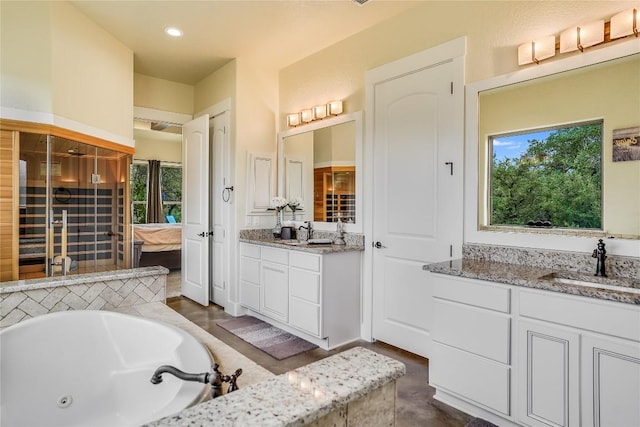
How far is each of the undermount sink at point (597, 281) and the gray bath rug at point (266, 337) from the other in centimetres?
196

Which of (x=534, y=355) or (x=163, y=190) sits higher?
(x=163, y=190)

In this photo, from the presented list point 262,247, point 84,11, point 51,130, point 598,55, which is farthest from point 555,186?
point 84,11

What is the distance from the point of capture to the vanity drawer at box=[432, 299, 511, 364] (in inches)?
74.9

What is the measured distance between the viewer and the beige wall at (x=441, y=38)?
2.17 meters

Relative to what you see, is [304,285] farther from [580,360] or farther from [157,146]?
[157,146]

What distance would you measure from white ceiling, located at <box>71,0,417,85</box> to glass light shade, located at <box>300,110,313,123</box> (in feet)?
2.05

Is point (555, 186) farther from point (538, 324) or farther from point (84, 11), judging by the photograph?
point (84, 11)

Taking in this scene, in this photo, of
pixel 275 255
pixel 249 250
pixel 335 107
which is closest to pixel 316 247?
pixel 275 255

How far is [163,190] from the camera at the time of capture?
314 inches

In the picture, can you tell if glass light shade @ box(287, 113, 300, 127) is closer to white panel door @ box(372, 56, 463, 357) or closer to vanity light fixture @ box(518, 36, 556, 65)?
white panel door @ box(372, 56, 463, 357)

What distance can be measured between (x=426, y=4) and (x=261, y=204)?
2.59 metres

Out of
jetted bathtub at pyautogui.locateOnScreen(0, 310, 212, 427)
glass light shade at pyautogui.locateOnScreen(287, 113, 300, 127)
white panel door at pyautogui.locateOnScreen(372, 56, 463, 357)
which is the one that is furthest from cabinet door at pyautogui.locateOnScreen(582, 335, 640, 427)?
glass light shade at pyautogui.locateOnScreen(287, 113, 300, 127)

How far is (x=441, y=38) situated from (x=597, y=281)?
198 centimetres

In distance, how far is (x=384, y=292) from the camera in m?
3.14
